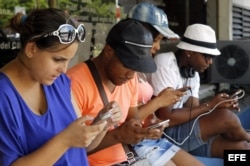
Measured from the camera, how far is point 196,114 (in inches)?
135

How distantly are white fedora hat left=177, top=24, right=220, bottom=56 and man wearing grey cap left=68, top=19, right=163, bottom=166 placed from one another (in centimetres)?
→ 117

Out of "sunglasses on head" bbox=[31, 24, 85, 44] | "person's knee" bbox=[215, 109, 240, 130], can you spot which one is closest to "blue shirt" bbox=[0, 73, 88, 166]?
"sunglasses on head" bbox=[31, 24, 85, 44]

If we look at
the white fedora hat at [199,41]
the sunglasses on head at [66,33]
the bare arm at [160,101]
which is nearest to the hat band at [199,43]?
the white fedora hat at [199,41]

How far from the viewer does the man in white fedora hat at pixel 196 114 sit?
11.1 ft

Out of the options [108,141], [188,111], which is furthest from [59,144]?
[188,111]

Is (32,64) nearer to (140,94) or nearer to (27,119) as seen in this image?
(27,119)

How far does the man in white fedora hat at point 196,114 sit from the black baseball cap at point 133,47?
918 millimetres

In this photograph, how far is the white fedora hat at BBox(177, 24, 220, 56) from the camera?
3.63m

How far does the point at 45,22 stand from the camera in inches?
75.2

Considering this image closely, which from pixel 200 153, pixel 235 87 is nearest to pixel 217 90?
pixel 235 87

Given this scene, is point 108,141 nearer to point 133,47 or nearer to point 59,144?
point 133,47

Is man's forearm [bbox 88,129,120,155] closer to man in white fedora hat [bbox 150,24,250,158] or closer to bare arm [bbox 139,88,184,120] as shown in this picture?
bare arm [bbox 139,88,184,120]

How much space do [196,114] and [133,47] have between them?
→ 1.18m

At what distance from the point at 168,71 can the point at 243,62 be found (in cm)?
260
